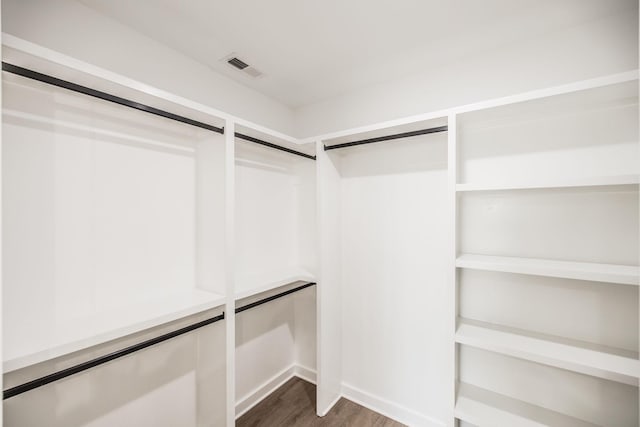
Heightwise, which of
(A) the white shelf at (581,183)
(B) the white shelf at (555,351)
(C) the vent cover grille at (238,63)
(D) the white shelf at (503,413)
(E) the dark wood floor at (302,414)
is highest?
(C) the vent cover grille at (238,63)

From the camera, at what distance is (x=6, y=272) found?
3.91ft

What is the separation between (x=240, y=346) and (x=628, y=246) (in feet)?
7.83

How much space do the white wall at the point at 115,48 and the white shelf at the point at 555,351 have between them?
214 cm

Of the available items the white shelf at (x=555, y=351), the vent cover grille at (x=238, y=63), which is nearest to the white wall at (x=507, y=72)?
the vent cover grille at (x=238, y=63)

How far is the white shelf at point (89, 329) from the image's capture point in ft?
3.52

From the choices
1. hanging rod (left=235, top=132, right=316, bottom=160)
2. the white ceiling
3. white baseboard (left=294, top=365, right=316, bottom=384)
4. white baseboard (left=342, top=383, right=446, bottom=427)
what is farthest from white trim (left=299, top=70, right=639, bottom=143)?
white baseboard (left=294, top=365, right=316, bottom=384)

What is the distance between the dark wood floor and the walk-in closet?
0.06 ft

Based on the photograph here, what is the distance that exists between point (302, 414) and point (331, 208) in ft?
5.04

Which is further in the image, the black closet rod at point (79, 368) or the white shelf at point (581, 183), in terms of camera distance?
the white shelf at point (581, 183)

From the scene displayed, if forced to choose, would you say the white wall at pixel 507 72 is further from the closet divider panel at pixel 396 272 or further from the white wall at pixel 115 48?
the white wall at pixel 115 48

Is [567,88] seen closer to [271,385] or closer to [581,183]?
[581,183]

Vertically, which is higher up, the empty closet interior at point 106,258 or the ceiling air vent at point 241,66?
the ceiling air vent at point 241,66

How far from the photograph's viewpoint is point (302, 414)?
217 centimetres

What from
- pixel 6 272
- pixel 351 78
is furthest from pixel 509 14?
pixel 6 272
